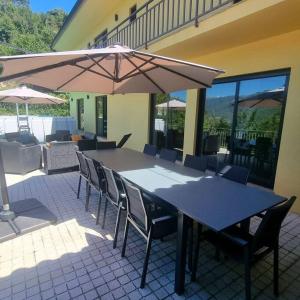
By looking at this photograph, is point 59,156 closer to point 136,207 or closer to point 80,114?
point 136,207

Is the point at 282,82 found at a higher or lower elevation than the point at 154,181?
higher

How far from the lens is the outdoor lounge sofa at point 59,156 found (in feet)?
18.0

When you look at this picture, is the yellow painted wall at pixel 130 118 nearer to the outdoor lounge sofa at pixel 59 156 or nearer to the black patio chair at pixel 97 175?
the outdoor lounge sofa at pixel 59 156

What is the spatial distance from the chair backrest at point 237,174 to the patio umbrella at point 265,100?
6.17ft

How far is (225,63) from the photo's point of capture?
4.66m

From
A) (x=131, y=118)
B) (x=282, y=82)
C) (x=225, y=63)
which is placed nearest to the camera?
(x=282, y=82)

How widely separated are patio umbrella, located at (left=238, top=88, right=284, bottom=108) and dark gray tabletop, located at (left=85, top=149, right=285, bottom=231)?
220cm

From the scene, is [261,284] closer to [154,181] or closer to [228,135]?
[154,181]

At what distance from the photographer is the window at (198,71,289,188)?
Answer: 398cm

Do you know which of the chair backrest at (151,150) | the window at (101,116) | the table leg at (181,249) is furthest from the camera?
the window at (101,116)

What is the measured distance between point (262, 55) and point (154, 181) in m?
3.24

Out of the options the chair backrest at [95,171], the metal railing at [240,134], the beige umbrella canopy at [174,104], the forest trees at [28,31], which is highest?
the forest trees at [28,31]

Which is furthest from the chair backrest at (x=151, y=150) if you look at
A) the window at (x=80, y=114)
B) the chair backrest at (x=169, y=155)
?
the window at (x=80, y=114)

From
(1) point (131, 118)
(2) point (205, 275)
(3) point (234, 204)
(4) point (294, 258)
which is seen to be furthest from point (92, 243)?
(1) point (131, 118)
